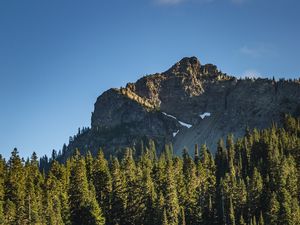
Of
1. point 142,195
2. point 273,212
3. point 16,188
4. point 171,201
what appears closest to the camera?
point 16,188

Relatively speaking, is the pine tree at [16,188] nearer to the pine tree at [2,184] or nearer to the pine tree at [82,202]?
the pine tree at [2,184]

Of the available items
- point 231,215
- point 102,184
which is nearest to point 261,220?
point 231,215

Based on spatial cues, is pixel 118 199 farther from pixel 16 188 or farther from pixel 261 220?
pixel 261 220

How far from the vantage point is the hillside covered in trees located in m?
119

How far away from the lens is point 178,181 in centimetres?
13625

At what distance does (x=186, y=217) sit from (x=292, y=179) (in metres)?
29.7

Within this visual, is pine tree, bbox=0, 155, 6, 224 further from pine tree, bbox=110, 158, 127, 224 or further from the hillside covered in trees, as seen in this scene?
pine tree, bbox=110, 158, 127, 224

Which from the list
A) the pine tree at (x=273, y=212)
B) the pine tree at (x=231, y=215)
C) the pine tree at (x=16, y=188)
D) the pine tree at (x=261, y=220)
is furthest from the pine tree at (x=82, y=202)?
the pine tree at (x=273, y=212)

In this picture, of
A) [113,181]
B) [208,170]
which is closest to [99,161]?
[113,181]

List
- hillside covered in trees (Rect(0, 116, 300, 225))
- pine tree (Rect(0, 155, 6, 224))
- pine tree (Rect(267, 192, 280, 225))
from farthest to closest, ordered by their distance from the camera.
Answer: pine tree (Rect(267, 192, 280, 225)), hillside covered in trees (Rect(0, 116, 300, 225)), pine tree (Rect(0, 155, 6, 224))

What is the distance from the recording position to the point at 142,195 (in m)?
129

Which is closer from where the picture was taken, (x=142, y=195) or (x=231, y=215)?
(x=231, y=215)

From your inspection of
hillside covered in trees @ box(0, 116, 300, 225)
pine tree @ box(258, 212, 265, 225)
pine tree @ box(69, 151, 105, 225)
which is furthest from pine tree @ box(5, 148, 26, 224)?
pine tree @ box(258, 212, 265, 225)

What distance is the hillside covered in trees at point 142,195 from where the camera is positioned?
4683 inches
